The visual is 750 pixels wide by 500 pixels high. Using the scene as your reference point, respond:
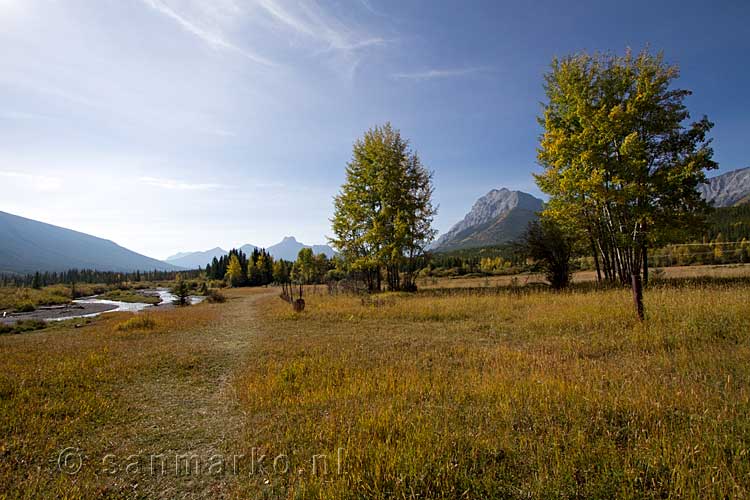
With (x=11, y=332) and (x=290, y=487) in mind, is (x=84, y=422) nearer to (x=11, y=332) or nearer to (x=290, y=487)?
(x=290, y=487)

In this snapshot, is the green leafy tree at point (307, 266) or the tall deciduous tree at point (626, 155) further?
the green leafy tree at point (307, 266)

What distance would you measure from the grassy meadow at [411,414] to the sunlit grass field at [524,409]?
0.07 feet

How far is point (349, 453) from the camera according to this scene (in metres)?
3.18

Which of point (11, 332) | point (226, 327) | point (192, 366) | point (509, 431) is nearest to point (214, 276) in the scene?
point (11, 332)

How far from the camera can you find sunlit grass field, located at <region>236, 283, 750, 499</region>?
105 inches

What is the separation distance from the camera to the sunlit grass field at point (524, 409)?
266 centimetres

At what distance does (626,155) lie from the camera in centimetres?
1466

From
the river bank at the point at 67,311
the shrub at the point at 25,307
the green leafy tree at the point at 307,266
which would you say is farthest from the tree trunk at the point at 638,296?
the green leafy tree at the point at 307,266

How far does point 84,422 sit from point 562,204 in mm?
19795

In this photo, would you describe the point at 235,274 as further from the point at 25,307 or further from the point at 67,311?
the point at 67,311

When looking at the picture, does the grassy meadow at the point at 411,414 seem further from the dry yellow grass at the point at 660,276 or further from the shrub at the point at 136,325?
the dry yellow grass at the point at 660,276

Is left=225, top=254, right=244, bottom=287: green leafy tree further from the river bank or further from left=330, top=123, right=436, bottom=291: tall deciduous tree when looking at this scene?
left=330, top=123, right=436, bottom=291: tall deciduous tree

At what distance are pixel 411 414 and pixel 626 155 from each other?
56.4 feet

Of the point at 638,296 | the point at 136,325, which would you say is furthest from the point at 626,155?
the point at 136,325
